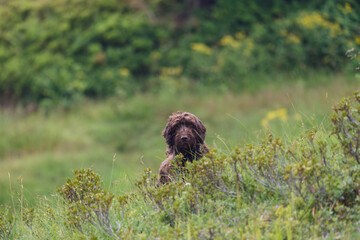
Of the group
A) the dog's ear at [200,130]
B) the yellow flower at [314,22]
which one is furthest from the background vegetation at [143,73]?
the dog's ear at [200,130]

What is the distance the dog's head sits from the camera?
6215 mm

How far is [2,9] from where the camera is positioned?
1978cm

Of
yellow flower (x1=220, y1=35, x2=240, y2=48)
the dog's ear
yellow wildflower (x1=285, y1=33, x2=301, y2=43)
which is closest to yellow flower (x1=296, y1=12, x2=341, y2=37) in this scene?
yellow wildflower (x1=285, y1=33, x2=301, y2=43)

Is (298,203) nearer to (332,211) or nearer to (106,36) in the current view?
(332,211)

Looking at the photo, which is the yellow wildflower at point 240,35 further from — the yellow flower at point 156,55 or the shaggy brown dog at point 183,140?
the shaggy brown dog at point 183,140

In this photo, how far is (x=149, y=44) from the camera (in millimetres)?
18016

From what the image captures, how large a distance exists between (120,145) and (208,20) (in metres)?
6.44

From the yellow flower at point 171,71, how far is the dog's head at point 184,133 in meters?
10.6

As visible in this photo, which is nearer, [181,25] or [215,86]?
[215,86]

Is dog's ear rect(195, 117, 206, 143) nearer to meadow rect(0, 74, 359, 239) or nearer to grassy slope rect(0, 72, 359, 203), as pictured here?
meadow rect(0, 74, 359, 239)

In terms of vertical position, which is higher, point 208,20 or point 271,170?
point 208,20

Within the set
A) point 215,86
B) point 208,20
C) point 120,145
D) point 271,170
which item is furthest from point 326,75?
point 271,170

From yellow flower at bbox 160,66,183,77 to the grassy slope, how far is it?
0.97m

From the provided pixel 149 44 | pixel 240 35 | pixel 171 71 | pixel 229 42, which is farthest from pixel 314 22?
pixel 149 44
